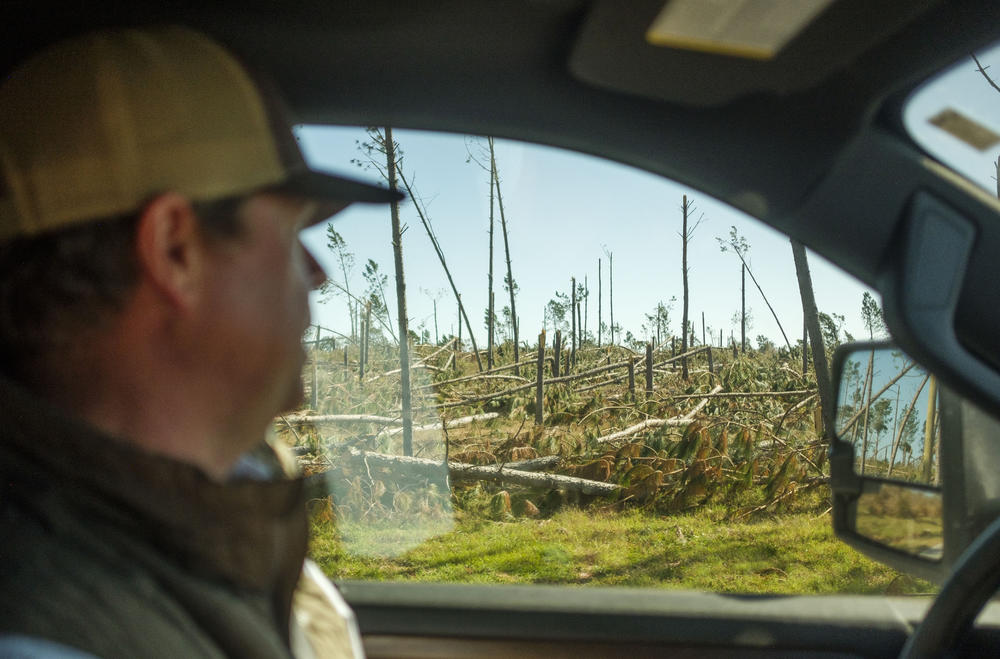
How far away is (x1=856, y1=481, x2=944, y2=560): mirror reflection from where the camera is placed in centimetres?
170

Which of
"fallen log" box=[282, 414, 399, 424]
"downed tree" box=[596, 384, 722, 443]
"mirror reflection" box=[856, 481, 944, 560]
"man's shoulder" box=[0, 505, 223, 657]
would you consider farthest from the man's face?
"downed tree" box=[596, 384, 722, 443]

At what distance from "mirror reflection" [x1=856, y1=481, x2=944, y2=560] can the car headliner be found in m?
0.54

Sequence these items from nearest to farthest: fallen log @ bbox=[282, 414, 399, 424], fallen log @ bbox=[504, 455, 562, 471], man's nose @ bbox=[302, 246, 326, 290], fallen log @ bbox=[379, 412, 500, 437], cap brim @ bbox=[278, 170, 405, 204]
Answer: cap brim @ bbox=[278, 170, 405, 204] → man's nose @ bbox=[302, 246, 326, 290] → fallen log @ bbox=[282, 414, 399, 424] → fallen log @ bbox=[379, 412, 500, 437] → fallen log @ bbox=[504, 455, 562, 471]

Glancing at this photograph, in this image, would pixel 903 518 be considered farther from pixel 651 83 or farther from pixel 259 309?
pixel 259 309

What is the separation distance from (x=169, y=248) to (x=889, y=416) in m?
1.78

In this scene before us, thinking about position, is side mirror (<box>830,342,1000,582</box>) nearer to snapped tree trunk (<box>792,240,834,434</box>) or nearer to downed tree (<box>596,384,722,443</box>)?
snapped tree trunk (<box>792,240,834,434</box>)

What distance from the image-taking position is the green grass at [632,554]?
2973 mm

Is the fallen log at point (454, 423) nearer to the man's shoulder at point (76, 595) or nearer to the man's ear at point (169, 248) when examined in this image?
the man's ear at point (169, 248)

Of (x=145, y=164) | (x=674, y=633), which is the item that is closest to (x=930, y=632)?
(x=674, y=633)

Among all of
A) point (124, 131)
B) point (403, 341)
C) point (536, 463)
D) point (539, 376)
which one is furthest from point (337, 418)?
point (124, 131)

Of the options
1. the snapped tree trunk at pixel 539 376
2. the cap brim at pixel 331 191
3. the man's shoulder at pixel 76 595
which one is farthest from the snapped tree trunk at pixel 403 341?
the man's shoulder at pixel 76 595

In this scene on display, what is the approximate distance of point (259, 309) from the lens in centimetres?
104

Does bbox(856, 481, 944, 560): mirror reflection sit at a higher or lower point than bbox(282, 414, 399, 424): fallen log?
lower

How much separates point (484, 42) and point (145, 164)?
0.70 metres
